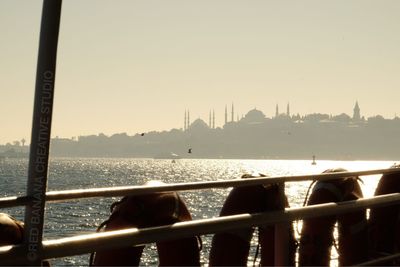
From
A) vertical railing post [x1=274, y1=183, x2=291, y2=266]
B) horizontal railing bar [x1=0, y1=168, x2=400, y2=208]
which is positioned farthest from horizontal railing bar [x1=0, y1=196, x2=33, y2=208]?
vertical railing post [x1=274, y1=183, x2=291, y2=266]

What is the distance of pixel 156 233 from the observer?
101 inches

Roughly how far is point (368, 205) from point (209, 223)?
177cm

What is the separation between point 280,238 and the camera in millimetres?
3602

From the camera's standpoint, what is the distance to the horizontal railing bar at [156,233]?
2.12 metres

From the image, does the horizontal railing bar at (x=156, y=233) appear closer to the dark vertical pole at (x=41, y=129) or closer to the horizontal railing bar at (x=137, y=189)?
the dark vertical pole at (x=41, y=129)

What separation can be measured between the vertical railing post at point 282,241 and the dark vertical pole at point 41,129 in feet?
6.14

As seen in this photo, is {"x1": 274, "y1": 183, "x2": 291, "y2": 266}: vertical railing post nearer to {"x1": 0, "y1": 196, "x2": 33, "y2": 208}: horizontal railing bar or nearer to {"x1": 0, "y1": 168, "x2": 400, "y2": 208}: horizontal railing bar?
{"x1": 0, "y1": 168, "x2": 400, "y2": 208}: horizontal railing bar

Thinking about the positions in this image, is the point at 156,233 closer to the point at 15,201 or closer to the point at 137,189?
the point at 137,189

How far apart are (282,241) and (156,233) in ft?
4.30

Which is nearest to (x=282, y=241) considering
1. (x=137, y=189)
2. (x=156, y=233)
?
(x=156, y=233)

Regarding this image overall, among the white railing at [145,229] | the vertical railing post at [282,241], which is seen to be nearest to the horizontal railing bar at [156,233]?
the white railing at [145,229]

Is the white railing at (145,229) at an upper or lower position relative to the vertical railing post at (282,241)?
upper

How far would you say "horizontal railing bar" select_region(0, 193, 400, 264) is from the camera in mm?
2118

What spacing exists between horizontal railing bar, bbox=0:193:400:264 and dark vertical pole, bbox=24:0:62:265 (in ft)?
0.22
